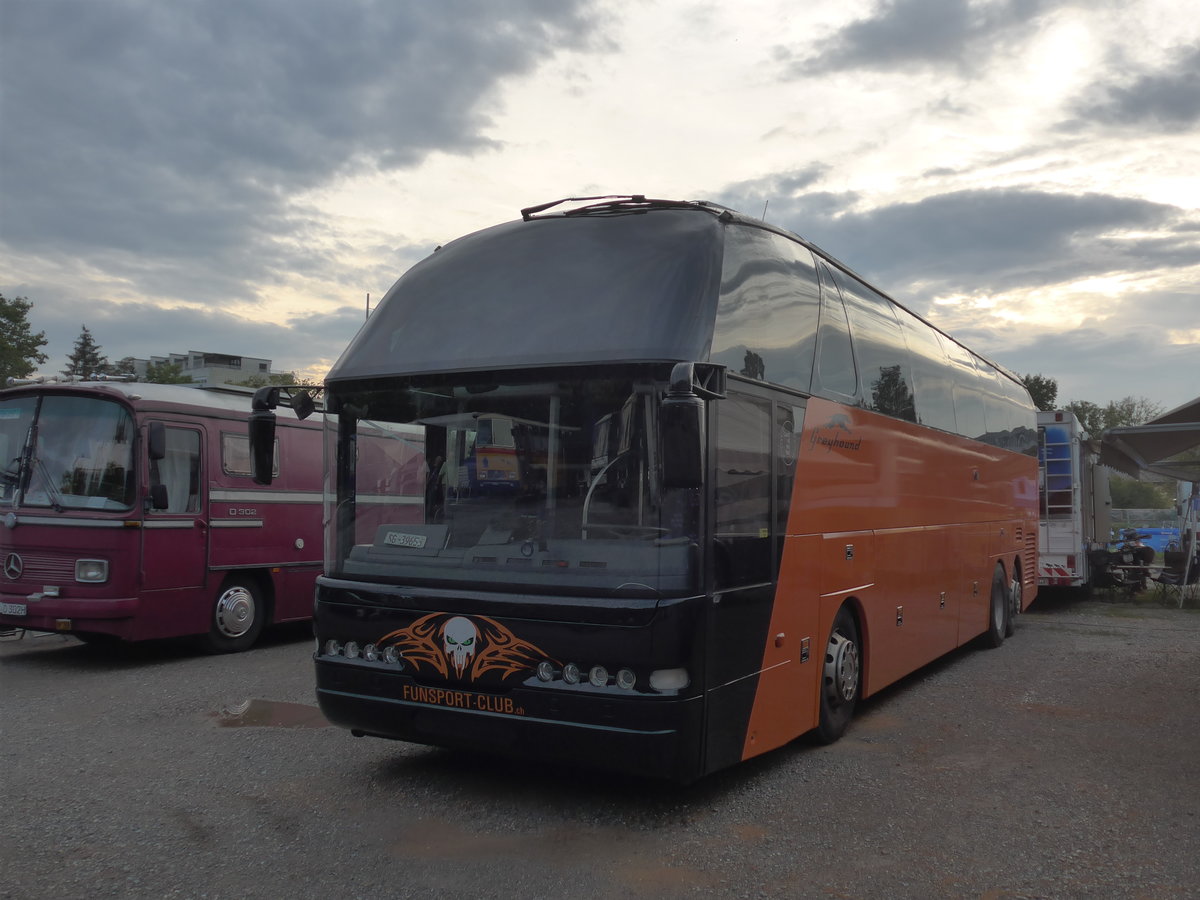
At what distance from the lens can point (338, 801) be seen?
19.4 ft

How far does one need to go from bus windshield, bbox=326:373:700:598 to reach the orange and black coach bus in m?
0.01

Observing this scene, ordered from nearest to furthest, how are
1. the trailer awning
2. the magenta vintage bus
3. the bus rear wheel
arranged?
the magenta vintage bus → the trailer awning → the bus rear wheel

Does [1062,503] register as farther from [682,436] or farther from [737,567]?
[682,436]

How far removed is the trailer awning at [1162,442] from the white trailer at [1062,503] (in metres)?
1.23

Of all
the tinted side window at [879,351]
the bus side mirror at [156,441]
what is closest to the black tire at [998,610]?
the tinted side window at [879,351]

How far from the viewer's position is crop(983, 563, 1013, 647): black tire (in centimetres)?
1292

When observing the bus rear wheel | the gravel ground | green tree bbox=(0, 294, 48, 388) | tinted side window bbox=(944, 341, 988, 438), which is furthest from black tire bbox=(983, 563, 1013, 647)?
green tree bbox=(0, 294, 48, 388)

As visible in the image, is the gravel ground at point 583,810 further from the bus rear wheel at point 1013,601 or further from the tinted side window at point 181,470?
the bus rear wheel at point 1013,601

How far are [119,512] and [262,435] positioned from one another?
4.42 m

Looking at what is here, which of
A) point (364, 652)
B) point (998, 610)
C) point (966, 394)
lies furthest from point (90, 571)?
point (998, 610)

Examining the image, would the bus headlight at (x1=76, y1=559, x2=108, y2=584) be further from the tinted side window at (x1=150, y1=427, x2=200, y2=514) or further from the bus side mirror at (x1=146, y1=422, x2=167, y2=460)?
the bus side mirror at (x1=146, y1=422, x2=167, y2=460)

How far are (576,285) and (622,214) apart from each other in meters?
0.69

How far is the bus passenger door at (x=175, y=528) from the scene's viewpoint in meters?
10.7

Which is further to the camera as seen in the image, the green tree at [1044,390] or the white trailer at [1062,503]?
the green tree at [1044,390]
